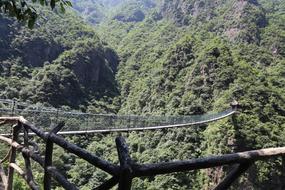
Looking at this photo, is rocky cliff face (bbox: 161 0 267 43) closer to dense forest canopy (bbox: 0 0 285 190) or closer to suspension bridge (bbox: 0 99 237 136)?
dense forest canopy (bbox: 0 0 285 190)

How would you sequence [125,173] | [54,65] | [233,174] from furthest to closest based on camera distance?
[54,65], [233,174], [125,173]

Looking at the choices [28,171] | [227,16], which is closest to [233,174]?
[28,171]

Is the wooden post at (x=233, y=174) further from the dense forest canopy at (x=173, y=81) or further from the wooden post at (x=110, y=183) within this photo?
the dense forest canopy at (x=173, y=81)

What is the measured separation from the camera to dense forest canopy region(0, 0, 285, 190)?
19.6 m

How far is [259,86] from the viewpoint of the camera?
957 inches

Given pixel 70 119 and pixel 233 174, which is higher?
pixel 233 174

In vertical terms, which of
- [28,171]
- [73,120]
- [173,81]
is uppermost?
[173,81]

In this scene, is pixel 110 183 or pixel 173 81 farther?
pixel 173 81

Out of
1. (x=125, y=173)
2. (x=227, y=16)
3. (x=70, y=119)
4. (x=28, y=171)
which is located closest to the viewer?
(x=125, y=173)

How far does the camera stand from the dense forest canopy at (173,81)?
1962cm

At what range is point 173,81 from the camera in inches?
1192

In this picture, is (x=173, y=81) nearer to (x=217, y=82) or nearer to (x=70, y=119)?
(x=217, y=82)

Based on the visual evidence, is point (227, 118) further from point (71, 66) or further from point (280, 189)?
point (71, 66)

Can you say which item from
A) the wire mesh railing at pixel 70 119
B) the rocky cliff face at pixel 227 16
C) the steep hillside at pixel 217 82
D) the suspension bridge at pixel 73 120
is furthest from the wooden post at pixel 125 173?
the rocky cliff face at pixel 227 16
